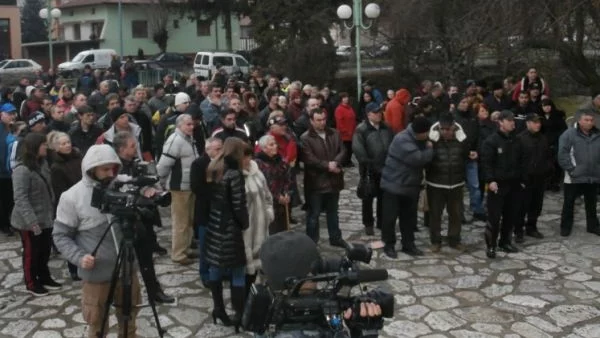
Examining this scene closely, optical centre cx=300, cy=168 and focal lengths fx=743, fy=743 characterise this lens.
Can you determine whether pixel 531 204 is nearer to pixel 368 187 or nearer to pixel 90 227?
pixel 368 187

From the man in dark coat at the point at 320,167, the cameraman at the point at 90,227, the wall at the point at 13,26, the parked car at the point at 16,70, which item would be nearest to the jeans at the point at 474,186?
the man in dark coat at the point at 320,167

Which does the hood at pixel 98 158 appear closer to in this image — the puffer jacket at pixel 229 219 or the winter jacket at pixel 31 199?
the puffer jacket at pixel 229 219

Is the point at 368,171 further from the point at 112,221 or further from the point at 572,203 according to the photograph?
the point at 112,221

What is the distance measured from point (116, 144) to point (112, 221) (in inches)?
63.8

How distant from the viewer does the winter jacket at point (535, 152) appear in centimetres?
912

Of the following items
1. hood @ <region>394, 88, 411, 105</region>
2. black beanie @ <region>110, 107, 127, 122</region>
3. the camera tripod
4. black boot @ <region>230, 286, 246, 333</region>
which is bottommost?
black boot @ <region>230, 286, 246, 333</region>

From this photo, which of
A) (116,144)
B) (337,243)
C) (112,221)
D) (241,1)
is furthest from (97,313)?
(241,1)

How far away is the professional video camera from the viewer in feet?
11.2

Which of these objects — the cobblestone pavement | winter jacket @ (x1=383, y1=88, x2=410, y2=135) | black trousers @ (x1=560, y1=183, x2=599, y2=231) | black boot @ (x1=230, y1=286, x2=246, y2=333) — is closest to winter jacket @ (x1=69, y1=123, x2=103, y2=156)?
the cobblestone pavement

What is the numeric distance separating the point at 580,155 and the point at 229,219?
211 inches

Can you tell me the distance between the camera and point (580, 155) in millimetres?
9555

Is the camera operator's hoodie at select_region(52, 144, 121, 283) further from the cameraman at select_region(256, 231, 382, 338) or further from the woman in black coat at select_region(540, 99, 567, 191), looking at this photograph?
the woman in black coat at select_region(540, 99, 567, 191)

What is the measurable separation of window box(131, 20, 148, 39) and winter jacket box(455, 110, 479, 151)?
160ft

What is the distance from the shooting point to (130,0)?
54.8 metres
